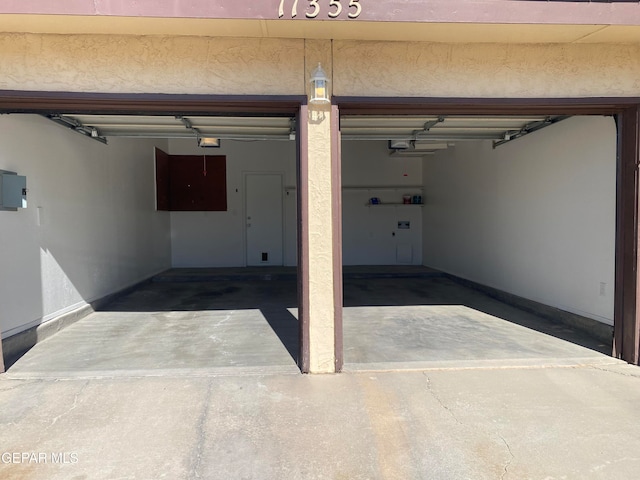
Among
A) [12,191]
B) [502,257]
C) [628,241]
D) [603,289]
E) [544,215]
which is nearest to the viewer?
[628,241]

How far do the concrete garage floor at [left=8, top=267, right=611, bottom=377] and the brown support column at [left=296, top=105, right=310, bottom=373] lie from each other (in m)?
0.31

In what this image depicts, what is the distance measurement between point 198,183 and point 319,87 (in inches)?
313

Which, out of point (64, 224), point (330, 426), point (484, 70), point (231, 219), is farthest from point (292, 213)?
point (330, 426)

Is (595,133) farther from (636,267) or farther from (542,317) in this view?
(542,317)

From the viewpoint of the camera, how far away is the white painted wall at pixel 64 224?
4.23 m

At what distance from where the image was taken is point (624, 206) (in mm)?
3775

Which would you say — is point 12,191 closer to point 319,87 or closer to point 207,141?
point 319,87

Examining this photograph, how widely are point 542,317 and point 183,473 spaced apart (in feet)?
17.1

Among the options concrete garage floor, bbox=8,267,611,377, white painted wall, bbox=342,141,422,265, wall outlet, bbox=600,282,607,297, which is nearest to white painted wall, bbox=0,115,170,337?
concrete garage floor, bbox=8,267,611,377

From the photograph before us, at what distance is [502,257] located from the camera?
684cm

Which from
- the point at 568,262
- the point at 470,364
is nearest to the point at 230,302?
the point at 470,364

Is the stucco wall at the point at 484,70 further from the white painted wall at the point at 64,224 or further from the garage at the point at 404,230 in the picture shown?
the white painted wall at the point at 64,224

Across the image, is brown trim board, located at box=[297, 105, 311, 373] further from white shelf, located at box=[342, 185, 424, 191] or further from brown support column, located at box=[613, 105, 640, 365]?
white shelf, located at box=[342, 185, 424, 191]

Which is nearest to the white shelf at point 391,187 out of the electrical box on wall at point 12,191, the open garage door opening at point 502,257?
the open garage door opening at point 502,257
